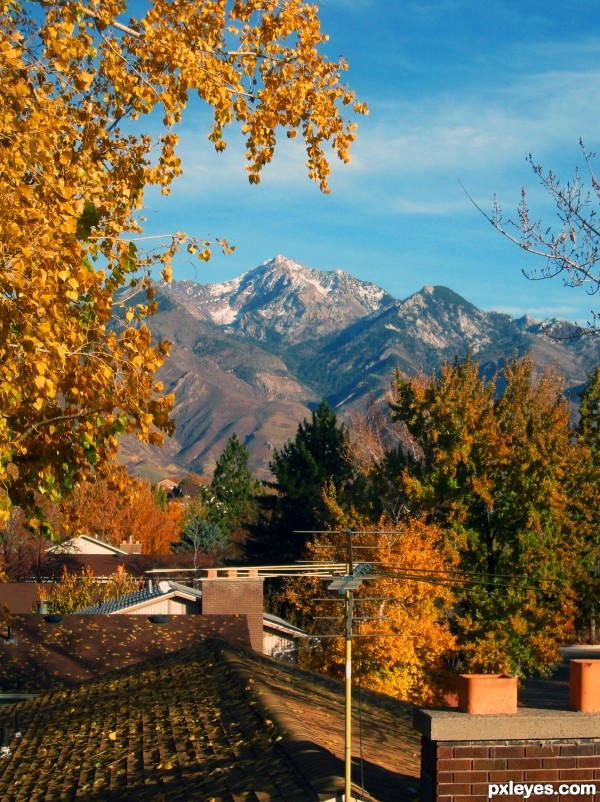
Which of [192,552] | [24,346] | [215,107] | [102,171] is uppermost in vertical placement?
[215,107]

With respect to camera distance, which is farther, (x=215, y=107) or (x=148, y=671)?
Answer: (x=148, y=671)

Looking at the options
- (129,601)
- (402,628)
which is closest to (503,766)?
(402,628)

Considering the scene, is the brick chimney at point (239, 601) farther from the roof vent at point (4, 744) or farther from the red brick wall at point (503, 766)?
the red brick wall at point (503, 766)

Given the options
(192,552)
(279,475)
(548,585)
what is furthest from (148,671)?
(192,552)

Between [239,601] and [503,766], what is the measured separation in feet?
75.1

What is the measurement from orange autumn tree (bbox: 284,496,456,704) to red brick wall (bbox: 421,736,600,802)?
2380 centimetres

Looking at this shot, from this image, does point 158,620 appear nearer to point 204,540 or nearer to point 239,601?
point 239,601

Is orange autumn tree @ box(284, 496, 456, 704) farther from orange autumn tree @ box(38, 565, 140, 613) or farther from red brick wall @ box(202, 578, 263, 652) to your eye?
orange autumn tree @ box(38, 565, 140, 613)

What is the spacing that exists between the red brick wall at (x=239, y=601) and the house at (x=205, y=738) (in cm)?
1138

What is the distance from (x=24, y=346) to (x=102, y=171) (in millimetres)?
3186

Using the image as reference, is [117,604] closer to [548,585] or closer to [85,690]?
[548,585]

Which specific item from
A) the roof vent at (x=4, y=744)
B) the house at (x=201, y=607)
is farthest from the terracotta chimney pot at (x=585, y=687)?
the house at (x=201, y=607)

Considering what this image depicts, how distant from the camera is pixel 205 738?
34.3ft

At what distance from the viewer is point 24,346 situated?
7.22 metres
